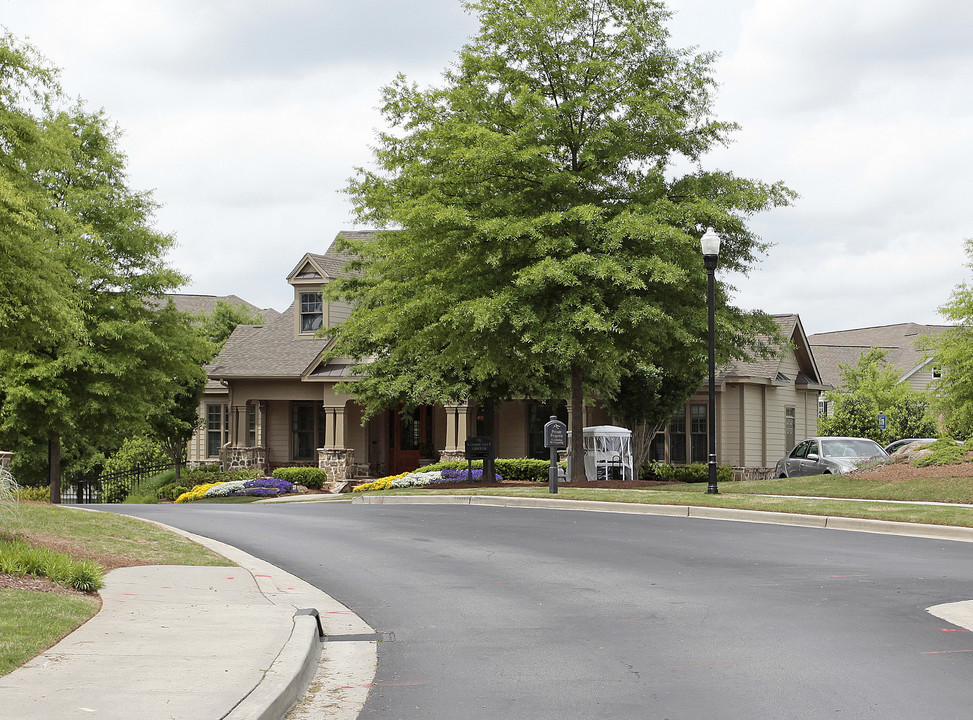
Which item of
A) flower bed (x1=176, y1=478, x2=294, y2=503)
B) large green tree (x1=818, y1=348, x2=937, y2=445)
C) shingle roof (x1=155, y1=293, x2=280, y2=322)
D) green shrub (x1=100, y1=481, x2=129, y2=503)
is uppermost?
shingle roof (x1=155, y1=293, x2=280, y2=322)

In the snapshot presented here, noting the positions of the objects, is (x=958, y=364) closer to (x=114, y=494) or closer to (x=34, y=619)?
(x=34, y=619)

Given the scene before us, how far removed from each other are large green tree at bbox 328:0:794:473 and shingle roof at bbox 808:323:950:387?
30895 millimetres

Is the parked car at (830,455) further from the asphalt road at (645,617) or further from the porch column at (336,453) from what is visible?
the porch column at (336,453)

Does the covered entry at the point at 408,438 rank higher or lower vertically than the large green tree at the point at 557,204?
lower

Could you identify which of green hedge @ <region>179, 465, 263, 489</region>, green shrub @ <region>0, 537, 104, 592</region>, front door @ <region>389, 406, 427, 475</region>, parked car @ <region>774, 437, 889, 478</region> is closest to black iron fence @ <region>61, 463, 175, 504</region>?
green hedge @ <region>179, 465, 263, 489</region>

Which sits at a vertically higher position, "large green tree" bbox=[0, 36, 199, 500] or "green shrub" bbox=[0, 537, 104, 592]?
"large green tree" bbox=[0, 36, 199, 500]

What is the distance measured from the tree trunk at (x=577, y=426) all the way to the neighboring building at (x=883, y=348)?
25851 millimetres

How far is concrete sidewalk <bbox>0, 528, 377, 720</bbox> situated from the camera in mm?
5484

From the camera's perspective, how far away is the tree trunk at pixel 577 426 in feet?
84.2

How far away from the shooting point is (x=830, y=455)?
2739 cm

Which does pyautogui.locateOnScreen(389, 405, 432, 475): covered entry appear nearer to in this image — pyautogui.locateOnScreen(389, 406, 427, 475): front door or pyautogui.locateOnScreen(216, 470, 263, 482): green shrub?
pyautogui.locateOnScreen(389, 406, 427, 475): front door

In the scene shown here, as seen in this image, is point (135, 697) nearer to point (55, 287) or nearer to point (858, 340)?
point (55, 287)

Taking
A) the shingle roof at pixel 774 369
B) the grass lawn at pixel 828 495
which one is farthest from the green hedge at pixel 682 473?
the grass lawn at pixel 828 495

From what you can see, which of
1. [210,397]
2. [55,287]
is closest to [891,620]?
[55,287]
